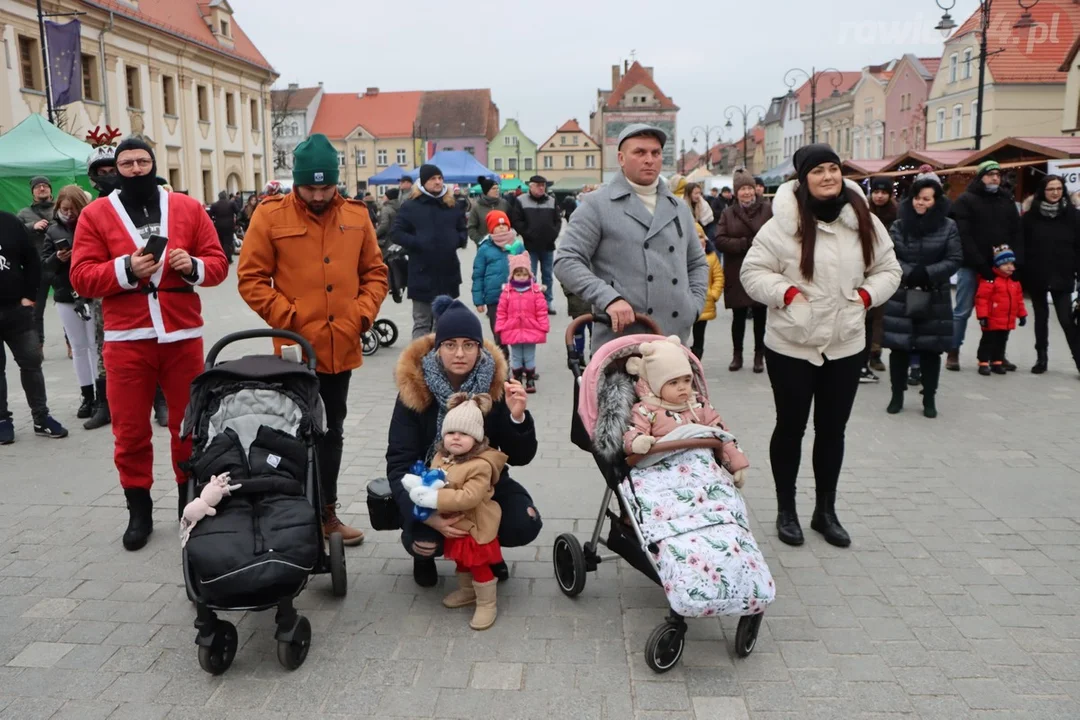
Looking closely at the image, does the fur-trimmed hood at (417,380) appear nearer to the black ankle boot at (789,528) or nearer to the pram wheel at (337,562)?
the pram wheel at (337,562)

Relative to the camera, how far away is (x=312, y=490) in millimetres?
3721

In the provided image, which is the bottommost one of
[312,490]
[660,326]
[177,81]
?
[312,490]

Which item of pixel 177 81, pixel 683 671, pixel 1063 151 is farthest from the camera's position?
pixel 177 81

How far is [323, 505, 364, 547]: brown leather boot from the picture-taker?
15.1 ft

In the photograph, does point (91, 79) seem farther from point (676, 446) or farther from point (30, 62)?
point (676, 446)

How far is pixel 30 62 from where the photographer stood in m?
28.7

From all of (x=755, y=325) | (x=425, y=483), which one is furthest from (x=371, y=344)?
(x=425, y=483)

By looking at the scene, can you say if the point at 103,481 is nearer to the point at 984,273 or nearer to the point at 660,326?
the point at 660,326

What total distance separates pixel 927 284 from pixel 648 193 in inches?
156

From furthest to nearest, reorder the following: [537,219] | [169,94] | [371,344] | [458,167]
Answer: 1. [169,94]
2. [458,167]
3. [537,219]
4. [371,344]

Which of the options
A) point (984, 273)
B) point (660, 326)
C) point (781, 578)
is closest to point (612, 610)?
point (781, 578)

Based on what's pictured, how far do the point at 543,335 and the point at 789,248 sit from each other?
13.8 feet

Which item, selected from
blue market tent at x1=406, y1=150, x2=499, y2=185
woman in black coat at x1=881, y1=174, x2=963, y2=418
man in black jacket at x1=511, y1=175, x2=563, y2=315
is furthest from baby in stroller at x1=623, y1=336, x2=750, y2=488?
blue market tent at x1=406, y1=150, x2=499, y2=185

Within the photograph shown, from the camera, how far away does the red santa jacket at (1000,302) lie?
880cm
